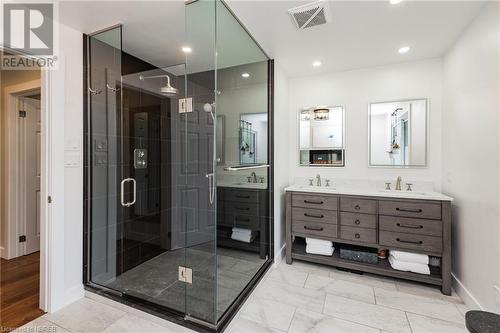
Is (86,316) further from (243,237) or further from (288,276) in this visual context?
(288,276)

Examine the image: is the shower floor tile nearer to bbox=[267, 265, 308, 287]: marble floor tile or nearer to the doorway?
bbox=[267, 265, 308, 287]: marble floor tile

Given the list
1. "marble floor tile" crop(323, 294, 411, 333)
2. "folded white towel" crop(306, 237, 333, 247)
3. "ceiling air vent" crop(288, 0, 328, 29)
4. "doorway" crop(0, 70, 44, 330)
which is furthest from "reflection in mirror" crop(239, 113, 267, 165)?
"doorway" crop(0, 70, 44, 330)

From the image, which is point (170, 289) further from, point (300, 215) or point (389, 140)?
point (389, 140)

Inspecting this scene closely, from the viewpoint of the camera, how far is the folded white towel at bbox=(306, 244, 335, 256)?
2.72 m

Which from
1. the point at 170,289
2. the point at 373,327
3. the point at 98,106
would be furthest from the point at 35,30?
the point at 373,327

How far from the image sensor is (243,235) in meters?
2.58

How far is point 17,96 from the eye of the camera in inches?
120

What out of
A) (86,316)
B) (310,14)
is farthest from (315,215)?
(86,316)

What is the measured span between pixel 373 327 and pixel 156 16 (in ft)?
10.0

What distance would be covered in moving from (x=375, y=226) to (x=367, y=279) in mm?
588

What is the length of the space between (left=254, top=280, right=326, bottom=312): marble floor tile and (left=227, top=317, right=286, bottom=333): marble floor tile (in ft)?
1.19

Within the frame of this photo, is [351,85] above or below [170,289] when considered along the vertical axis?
above

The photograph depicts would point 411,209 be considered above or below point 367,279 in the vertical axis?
above

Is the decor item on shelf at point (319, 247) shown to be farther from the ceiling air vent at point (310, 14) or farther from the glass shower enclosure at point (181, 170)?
the ceiling air vent at point (310, 14)
